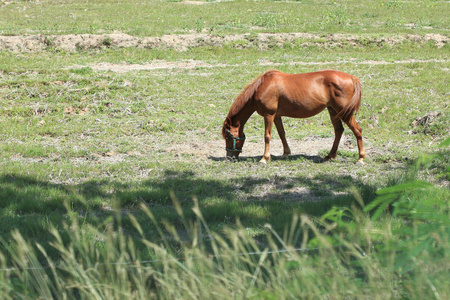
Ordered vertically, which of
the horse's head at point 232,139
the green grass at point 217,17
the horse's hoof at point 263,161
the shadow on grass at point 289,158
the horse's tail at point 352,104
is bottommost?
the shadow on grass at point 289,158

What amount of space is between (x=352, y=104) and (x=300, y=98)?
36.4 inches

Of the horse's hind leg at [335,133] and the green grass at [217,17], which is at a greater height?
the green grass at [217,17]

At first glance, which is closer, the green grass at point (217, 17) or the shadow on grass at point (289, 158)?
the shadow on grass at point (289, 158)

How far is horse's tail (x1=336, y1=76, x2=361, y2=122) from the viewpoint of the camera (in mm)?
8008

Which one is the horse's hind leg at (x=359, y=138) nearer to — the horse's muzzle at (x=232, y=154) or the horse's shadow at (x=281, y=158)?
the horse's shadow at (x=281, y=158)

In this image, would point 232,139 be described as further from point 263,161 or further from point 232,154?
point 263,161

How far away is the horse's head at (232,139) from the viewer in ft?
27.7

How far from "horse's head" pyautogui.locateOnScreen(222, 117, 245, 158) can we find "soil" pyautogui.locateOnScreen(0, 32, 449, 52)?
11.2m

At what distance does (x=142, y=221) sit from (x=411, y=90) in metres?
10.4

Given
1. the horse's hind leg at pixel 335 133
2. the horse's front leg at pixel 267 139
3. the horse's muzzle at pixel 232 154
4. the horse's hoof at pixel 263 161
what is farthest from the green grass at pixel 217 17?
the horse's hoof at pixel 263 161

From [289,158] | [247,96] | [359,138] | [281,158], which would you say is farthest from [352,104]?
[247,96]

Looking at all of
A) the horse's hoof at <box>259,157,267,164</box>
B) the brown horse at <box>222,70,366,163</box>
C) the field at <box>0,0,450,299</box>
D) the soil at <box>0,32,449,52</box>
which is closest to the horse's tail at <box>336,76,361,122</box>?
the brown horse at <box>222,70,366,163</box>

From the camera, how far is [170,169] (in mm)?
7707

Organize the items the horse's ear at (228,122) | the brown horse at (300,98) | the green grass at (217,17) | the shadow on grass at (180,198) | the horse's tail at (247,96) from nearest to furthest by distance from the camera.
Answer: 1. the shadow on grass at (180,198)
2. the brown horse at (300,98)
3. the horse's tail at (247,96)
4. the horse's ear at (228,122)
5. the green grass at (217,17)
